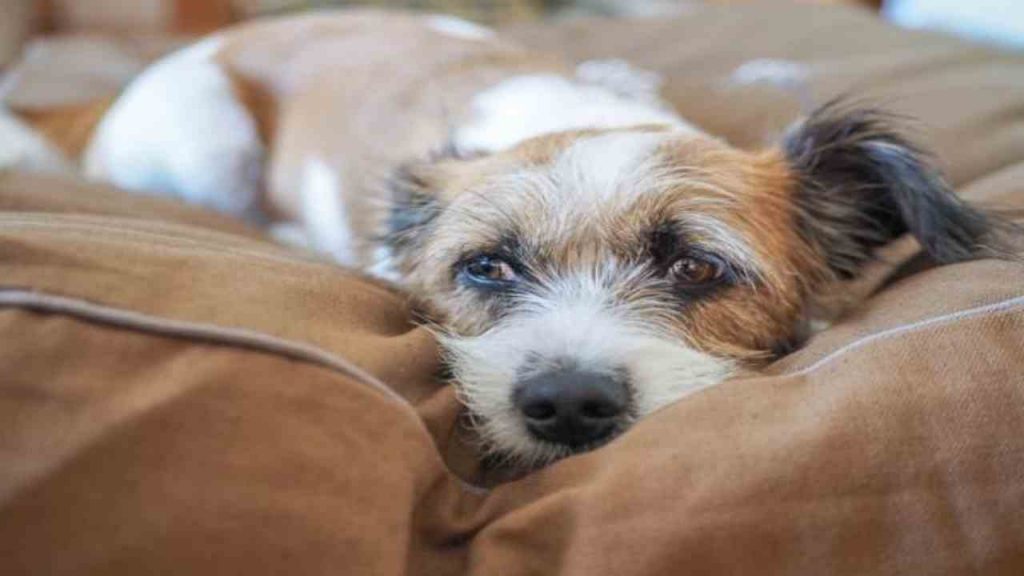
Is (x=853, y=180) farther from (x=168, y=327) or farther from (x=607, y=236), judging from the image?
(x=168, y=327)

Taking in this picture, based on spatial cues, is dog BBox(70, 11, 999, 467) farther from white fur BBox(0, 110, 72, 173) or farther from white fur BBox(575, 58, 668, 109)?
white fur BBox(0, 110, 72, 173)

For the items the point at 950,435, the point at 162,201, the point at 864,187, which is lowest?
the point at 162,201

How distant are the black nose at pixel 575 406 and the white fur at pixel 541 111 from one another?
888 mm

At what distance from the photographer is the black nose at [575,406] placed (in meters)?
1.21

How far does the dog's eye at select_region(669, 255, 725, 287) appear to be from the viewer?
148cm

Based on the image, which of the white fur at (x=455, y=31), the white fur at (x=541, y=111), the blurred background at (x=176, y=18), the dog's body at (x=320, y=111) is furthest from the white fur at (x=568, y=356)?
the blurred background at (x=176, y=18)

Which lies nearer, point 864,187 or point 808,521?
point 808,521

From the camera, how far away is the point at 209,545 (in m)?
0.87

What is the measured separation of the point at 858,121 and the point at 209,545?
1.27 m

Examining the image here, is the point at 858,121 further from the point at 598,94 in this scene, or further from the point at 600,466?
the point at 600,466

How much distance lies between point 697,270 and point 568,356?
0.32m

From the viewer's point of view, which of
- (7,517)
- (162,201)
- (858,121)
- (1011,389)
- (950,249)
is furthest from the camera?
(162,201)

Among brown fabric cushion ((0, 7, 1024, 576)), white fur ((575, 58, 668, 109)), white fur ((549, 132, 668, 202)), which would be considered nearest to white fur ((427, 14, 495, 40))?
white fur ((575, 58, 668, 109))

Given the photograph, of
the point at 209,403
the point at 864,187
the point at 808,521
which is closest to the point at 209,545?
the point at 209,403
